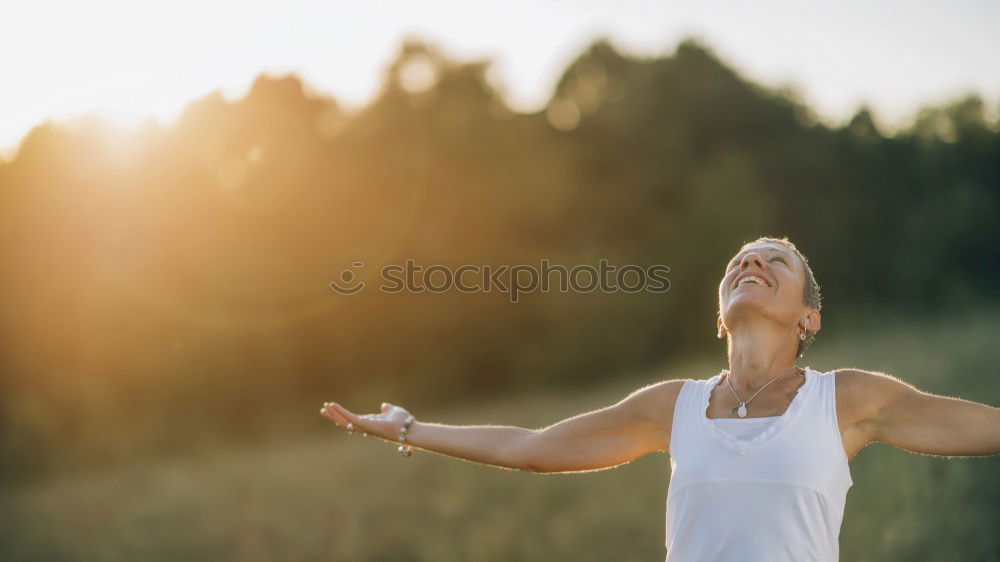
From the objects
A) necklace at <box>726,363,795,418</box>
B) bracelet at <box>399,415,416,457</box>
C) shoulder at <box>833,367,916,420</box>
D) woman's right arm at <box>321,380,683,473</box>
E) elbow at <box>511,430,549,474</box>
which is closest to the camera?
shoulder at <box>833,367,916,420</box>

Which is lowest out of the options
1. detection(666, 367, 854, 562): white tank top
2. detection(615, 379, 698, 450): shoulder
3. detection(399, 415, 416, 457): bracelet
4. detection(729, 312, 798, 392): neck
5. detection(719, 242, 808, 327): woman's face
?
detection(666, 367, 854, 562): white tank top

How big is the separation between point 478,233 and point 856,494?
41.2ft

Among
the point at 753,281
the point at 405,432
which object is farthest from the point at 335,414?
the point at 753,281

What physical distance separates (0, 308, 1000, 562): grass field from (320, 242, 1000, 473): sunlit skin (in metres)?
10.4

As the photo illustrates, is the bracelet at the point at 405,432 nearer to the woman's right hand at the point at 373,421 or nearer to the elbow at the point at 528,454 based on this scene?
the woman's right hand at the point at 373,421

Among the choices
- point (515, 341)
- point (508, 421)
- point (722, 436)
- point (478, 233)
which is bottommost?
point (722, 436)

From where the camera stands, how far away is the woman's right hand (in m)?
3.71

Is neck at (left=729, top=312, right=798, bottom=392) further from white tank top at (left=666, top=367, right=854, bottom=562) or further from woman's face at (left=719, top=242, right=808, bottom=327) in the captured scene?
white tank top at (left=666, top=367, right=854, bottom=562)

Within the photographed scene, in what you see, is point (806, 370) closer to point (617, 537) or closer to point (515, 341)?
point (617, 537)

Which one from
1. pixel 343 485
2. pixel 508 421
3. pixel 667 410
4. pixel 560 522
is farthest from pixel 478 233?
pixel 667 410

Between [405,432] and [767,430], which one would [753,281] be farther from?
[405,432]

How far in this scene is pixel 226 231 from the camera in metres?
22.4

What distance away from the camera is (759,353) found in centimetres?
333

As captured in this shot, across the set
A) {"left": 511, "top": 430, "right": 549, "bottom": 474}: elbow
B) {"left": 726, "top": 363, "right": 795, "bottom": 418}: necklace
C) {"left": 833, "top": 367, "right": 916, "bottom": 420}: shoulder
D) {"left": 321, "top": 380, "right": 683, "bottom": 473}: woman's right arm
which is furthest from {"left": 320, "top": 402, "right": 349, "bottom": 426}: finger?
{"left": 833, "top": 367, "right": 916, "bottom": 420}: shoulder
